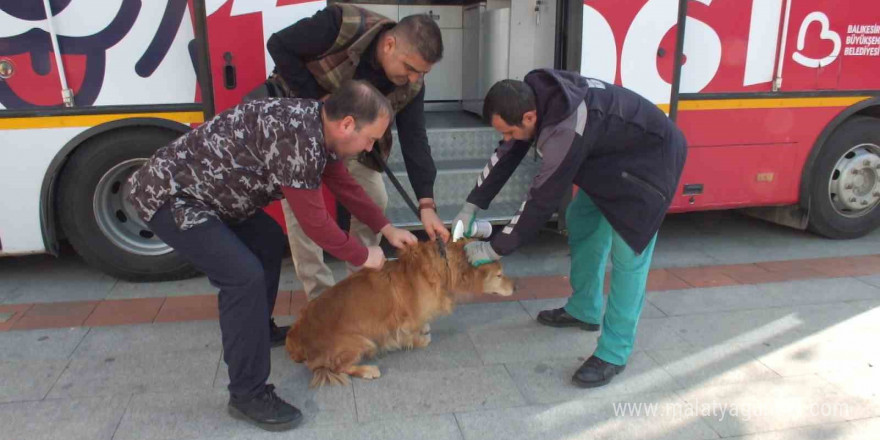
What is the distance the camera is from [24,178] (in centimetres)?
404

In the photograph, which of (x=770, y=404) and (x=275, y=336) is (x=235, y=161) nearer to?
(x=275, y=336)

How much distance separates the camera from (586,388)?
316 cm

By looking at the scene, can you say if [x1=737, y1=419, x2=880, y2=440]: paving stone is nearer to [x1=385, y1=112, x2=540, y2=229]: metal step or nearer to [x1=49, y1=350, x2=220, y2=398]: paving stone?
[x1=385, y1=112, x2=540, y2=229]: metal step

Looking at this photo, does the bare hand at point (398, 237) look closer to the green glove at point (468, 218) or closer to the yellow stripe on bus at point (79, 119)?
the green glove at point (468, 218)

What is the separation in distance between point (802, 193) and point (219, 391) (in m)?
5.12

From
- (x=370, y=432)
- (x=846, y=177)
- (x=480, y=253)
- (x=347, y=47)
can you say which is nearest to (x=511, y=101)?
(x=480, y=253)

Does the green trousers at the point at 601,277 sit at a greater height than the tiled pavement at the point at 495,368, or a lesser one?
greater

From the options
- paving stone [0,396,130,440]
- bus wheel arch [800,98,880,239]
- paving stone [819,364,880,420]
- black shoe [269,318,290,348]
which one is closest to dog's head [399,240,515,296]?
black shoe [269,318,290,348]

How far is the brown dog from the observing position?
3.09 m

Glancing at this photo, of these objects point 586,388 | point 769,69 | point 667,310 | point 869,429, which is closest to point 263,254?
point 586,388

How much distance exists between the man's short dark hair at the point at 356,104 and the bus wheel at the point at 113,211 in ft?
7.55

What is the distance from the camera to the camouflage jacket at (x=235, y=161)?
2.42 metres

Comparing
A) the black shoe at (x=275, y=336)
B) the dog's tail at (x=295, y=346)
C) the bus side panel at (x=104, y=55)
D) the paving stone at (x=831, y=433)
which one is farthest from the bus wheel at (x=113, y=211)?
the paving stone at (x=831, y=433)

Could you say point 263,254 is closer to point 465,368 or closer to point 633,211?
point 465,368
